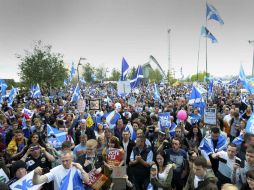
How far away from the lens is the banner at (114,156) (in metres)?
5.76

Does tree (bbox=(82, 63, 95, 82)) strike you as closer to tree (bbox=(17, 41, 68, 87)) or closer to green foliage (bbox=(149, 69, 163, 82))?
green foliage (bbox=(149, 69, 163, 82))

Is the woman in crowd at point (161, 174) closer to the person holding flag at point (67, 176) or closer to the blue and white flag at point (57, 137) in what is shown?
the person holding flag at point (67, 176)

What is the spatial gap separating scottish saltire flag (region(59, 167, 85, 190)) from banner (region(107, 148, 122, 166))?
1379 mm

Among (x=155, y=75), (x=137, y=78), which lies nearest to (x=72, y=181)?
(x=137, y=78)

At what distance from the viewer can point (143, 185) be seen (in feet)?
20.6

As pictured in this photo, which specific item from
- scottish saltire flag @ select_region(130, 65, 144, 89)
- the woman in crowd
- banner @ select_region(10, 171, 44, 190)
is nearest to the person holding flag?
banner @ select_region(10, 171, 44, 190)

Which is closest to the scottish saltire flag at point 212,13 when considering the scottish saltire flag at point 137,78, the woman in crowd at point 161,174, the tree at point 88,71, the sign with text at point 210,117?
the scottish saltire flag at point 137,78

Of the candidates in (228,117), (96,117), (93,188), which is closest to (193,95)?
(228,117)

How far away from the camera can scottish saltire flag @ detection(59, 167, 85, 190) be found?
14.3 feet

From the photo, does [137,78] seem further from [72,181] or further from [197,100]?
[72,181]

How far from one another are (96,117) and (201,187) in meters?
8.58

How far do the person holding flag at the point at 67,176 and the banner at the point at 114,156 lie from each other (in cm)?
136

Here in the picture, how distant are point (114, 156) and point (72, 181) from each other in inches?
61.0

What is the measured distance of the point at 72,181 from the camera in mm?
4371
